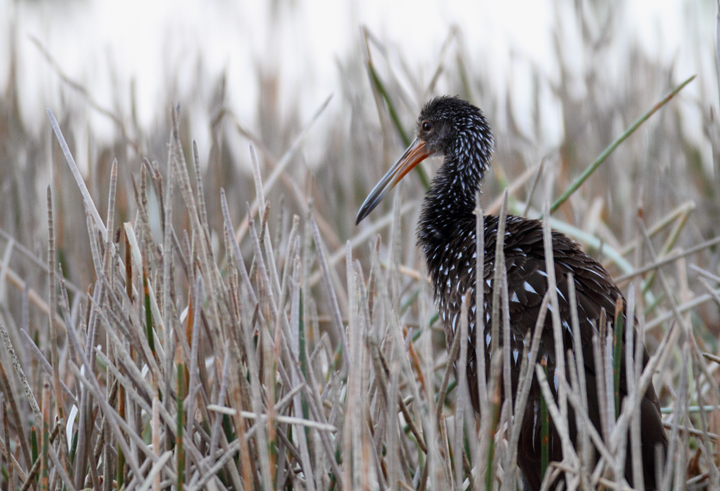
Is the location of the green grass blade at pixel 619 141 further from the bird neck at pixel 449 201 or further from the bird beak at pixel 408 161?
the bird beak at pixel 408 161

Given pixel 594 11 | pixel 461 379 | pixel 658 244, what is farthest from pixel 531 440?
pixel 594 11

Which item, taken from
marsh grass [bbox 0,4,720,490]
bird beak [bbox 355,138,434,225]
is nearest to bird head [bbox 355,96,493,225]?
bird beak [bbox 355,138,434,225]

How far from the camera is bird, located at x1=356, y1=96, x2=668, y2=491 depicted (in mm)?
2043

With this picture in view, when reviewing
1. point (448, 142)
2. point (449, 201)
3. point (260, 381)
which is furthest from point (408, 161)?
point (260, 381)

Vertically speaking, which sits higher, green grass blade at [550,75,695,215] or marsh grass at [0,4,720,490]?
green grass blade at [550,75,695,215]

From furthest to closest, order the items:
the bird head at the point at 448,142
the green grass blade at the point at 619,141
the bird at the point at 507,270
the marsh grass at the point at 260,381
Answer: the bird head at the point at 448,142
the green grass blade at the point at 619,141
the bird at the point at 507,270
the marsh grass at the point at 260,381

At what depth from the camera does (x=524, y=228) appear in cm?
242

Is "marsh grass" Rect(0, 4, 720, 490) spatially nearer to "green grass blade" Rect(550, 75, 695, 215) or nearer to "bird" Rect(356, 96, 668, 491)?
"bird" Rect(356, 96, 668, 491)

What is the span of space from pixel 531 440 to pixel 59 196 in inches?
127

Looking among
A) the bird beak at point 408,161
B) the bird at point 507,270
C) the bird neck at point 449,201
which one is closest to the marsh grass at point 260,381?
the bird at point 507,270

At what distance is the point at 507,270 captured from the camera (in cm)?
227

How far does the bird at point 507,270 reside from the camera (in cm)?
204

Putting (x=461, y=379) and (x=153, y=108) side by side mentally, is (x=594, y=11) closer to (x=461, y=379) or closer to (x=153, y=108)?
(x=153, y=108)

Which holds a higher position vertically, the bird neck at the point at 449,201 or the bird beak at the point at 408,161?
the bird beak at the point at 408,161
